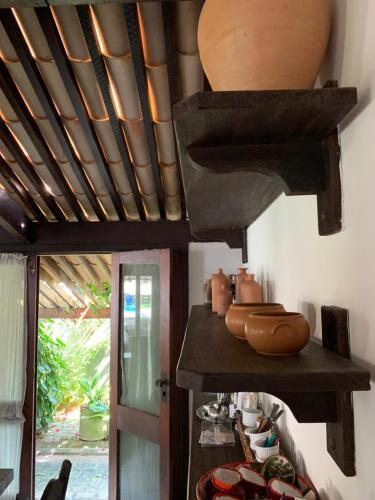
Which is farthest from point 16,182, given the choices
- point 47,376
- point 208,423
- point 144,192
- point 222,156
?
point 47,376

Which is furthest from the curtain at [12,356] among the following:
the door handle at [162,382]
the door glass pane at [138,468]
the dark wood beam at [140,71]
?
the dark wood beam at [140,71]

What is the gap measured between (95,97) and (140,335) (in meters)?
1.93

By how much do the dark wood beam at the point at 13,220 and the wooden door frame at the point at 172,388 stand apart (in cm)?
75

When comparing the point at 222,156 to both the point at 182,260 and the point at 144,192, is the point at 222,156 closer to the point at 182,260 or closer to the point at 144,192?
the point at 144,192

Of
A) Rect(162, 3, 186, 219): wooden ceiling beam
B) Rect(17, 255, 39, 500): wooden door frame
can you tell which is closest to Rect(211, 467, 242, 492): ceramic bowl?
Rect(162, 3, 186, 219): wooden ceiling beam

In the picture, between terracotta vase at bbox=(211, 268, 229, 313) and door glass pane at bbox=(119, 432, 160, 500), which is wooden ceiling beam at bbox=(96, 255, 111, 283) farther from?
terracotta vase at bbox=(211, 268, 229, 313)

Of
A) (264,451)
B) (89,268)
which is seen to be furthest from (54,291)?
(264,451)

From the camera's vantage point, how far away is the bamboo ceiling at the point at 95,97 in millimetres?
1486

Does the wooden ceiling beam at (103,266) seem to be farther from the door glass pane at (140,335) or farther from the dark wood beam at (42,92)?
the dark wood beam at (42,92)

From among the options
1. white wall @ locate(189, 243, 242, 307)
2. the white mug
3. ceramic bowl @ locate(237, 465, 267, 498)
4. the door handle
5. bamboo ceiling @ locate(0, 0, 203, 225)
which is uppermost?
bamboo ceiling @ locate(0, 0, 203, 225)

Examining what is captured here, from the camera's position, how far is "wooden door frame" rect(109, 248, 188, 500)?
107 inches

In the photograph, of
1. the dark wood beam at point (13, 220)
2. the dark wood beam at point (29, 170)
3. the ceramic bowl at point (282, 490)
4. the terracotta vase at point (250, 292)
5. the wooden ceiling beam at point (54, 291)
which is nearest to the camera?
the ceramic bowl at point (282, 490)

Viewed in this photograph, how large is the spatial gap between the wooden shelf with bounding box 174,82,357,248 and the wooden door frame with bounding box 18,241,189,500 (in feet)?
7.10

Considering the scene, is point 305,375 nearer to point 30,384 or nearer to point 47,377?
point 30,384
